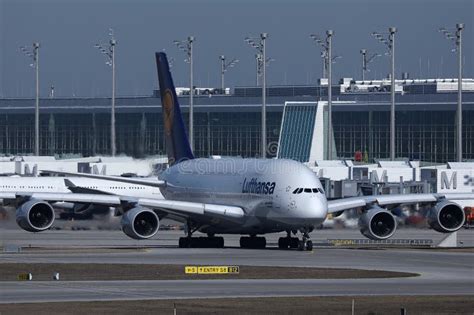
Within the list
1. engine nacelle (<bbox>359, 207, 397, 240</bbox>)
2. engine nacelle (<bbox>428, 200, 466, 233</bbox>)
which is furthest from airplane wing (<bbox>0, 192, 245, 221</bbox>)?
engine nacelle (<bbox>428, 200, 466, 233</bbox>)

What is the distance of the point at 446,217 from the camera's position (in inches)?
2805

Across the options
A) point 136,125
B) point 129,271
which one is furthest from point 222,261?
point 136,125

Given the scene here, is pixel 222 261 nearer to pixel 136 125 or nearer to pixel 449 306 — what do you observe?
pixel 449 306

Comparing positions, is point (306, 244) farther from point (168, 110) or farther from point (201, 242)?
point (168, 110)

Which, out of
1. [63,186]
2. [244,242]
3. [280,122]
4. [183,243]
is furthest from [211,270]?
[280,122]

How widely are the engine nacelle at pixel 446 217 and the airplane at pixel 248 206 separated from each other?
0.05 m

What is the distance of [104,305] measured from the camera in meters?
39.6

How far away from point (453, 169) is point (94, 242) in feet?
134

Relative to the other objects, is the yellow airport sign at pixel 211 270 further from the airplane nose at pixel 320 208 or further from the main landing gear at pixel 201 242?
the main landing gear at pixel 201 242

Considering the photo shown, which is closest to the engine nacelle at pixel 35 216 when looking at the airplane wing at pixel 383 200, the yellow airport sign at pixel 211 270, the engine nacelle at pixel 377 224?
the airplane wing at pixel 383 200

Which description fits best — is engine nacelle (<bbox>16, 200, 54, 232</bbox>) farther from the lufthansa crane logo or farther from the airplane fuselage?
the lufthansa crane logo

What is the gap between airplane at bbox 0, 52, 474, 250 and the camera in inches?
2576

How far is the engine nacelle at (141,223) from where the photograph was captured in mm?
67375

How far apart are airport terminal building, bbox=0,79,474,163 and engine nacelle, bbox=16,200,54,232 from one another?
8375 centimetres
